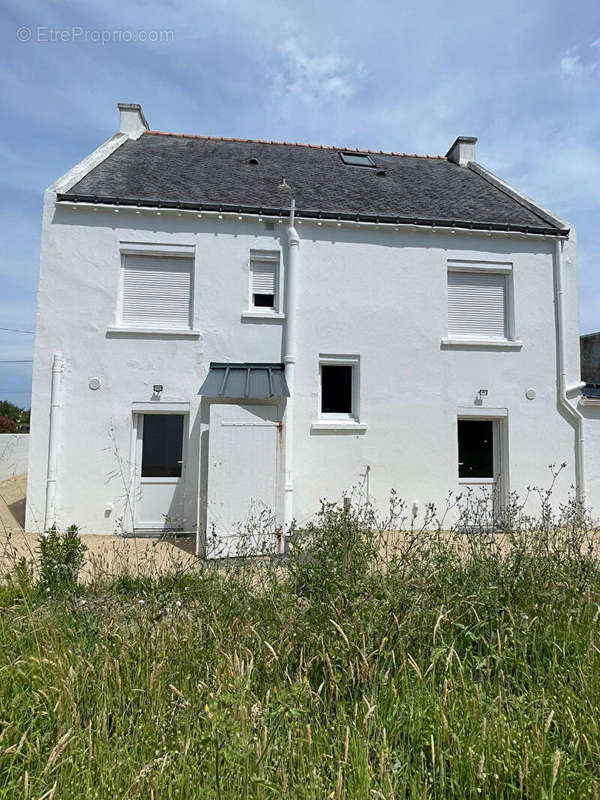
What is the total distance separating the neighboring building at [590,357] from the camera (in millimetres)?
15172

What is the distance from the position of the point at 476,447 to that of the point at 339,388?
3164 millimetres

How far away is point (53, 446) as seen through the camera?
8555 mm

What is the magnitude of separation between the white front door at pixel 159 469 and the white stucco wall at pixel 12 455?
11777 mm

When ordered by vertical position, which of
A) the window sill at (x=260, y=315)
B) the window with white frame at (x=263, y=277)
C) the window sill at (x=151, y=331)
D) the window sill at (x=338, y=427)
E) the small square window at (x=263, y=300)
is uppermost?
the window with white frame at (x=263, y=277)

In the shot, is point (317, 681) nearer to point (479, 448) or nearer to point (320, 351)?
point (320, 351)

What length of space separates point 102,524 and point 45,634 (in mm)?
6139

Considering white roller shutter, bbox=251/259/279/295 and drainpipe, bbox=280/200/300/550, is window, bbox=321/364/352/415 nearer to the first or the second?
drainpipe, bbox=280/200/300/550

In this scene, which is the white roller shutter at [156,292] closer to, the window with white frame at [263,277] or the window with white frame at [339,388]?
the window with white frame at [263,277]

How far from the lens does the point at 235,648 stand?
2717 millimetres

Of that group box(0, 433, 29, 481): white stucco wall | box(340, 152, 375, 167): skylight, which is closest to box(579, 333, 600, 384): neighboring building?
box(340, 152, 375, 167): skylight

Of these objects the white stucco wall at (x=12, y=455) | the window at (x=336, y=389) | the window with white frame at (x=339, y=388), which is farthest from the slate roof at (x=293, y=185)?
the white stucco wall at (x=12, y=455)

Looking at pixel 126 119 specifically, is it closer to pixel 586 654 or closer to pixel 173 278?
pixel 173 278

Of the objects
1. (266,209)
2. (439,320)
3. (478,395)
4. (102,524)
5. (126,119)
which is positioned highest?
(126,119)

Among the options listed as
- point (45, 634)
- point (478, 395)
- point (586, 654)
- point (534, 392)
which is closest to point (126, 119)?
point (478, 395)
